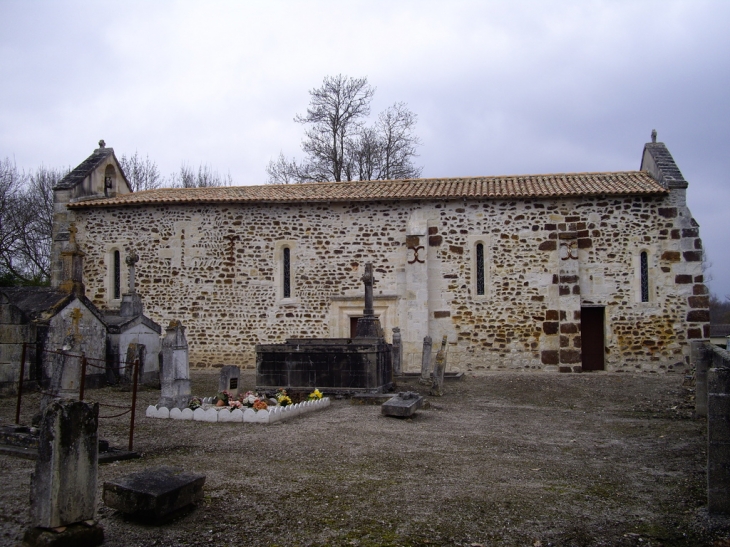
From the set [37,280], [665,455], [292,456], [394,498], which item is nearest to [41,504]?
[394,498]

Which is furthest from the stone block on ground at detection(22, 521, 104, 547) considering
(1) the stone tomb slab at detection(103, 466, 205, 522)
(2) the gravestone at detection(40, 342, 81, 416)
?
(2) the gravestone at detection(40, 342, 81, 416)

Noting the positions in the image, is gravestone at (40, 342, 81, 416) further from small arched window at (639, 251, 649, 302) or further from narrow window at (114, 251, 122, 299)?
small arched window at (639, 251, 649, 302)

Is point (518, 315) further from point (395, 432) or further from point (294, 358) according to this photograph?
point (395, 432)

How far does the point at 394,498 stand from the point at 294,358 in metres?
6.88

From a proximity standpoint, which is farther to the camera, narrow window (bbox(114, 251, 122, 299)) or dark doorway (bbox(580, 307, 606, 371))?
narrow window (bbox(114, 251, 122, 299))

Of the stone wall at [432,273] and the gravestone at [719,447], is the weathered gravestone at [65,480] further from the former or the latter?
the stone wall at [432,273]

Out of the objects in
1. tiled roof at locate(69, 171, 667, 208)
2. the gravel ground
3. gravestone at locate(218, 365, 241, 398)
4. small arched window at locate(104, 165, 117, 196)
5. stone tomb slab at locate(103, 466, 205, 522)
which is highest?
small arched window at locate(104, 165, 117, 196)

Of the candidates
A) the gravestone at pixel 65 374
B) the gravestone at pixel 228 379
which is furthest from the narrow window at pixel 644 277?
the gravestone at pixel 65 374

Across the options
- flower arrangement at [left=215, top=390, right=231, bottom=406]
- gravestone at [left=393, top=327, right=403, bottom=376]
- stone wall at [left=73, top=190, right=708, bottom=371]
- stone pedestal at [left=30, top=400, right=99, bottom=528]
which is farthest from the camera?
stone wall at [left=73, top=190, right=708, bottom=371]

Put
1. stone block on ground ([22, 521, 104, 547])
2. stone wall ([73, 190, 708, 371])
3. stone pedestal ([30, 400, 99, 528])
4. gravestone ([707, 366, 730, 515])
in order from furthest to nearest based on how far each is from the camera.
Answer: stone wall ([73, 190, 708, 371])
gravestone ([707, 366, 730, 515])
stone pedestal ([30, 400, 99, 528])
stone block on ground ([22, 521, 104, 547])

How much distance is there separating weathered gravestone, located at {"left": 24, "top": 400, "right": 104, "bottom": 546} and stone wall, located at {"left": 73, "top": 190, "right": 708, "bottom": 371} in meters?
12.7

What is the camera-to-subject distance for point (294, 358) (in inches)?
471

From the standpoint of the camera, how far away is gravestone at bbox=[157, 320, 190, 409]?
9.42 meters

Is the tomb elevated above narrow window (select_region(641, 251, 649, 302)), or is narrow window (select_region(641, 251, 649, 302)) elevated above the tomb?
narrow window (select_region(641, 251, 649, 302))
